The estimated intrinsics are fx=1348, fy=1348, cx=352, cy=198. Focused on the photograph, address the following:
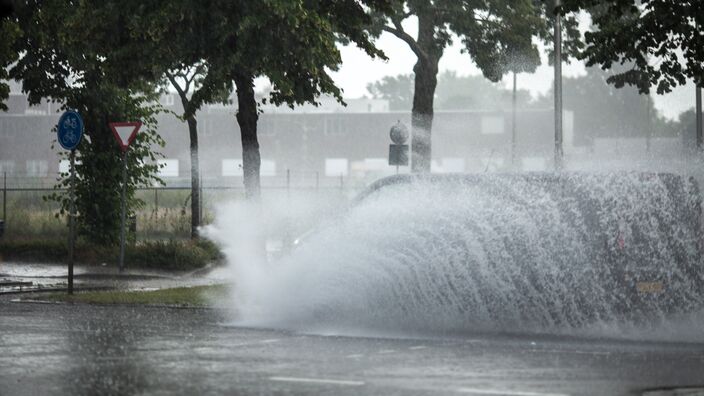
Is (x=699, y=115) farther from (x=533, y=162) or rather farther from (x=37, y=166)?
(x=37, y=166)

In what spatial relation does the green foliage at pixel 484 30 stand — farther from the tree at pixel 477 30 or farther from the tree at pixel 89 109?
the tree at pixel 89 109

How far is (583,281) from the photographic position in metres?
14.2

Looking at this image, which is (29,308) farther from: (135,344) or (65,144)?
(135,344)

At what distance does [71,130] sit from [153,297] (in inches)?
124

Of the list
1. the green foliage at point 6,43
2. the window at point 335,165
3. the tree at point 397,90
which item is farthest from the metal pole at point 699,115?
the tree at point 397,90

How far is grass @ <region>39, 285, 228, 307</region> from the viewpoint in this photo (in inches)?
773

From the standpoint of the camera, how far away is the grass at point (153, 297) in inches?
773

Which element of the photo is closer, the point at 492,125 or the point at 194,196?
the point at 194,196

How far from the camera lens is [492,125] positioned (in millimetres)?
102625

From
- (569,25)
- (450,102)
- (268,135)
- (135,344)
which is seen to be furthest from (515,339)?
(450,102)

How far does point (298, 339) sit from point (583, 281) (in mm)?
3058

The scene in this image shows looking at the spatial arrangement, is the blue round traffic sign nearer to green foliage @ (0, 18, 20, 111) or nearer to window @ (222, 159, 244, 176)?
green foliage @ (0, 18, 20, 111)

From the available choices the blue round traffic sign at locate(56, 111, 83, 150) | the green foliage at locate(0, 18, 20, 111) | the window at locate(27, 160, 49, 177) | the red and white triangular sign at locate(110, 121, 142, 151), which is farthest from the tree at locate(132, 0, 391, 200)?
the window at locate(27, 160, 49, 177)

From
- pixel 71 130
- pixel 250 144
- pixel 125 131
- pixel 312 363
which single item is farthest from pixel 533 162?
pixel 312 363
